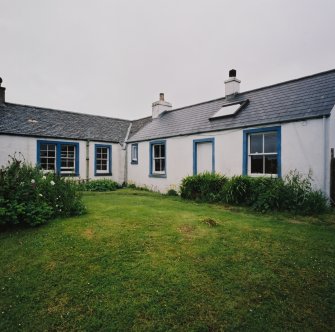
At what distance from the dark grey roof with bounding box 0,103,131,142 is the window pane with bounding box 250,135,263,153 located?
11124mm

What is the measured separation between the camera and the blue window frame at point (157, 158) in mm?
14570

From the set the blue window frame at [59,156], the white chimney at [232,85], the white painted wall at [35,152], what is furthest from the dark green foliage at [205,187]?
the blue window frame at [59,156]

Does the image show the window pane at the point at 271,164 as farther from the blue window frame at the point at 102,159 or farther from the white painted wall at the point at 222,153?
the blue window frame at the point at 102,159

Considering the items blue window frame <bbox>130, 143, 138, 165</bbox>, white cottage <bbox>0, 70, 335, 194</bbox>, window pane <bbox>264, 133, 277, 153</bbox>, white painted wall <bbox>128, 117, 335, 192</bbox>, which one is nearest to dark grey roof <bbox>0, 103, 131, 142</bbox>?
white cottage <bbox>0, 70, 335, 194</bbox>

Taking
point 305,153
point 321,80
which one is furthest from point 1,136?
point 321,80

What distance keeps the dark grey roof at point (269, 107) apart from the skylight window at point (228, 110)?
186mm

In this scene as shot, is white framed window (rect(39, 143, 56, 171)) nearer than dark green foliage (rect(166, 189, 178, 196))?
No

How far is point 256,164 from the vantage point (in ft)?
33.7

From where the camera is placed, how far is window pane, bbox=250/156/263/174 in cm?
1014

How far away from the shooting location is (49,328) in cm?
265

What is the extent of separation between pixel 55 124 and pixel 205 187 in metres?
12.1

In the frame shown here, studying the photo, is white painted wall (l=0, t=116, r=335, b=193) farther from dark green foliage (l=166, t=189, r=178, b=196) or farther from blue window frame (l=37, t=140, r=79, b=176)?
dark green foliage (l=166, t=189, r=178, b=196)

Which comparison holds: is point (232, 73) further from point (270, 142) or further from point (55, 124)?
point (55, 124)

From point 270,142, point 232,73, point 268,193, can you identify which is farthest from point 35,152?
point 268,193
